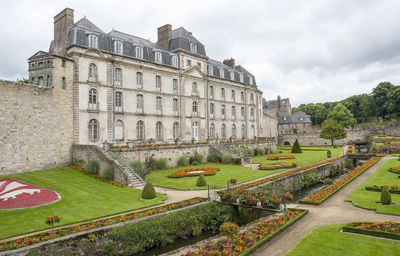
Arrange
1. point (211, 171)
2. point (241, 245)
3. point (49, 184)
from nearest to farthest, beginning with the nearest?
point (241, 245)
point (49, 184)
point (211, 171)

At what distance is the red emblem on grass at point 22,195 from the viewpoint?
14.4 meters

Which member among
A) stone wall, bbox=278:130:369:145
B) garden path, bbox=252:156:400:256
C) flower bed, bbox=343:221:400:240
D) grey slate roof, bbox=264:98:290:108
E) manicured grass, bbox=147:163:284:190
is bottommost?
garden path, bbox=252:156:400:256

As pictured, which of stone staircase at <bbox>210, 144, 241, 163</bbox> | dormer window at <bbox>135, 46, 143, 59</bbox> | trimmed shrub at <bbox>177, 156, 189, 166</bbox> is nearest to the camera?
trimmed shrub at <bbox>177, 156, 189, 166</bbox>

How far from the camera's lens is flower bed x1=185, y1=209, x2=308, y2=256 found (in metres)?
8.92

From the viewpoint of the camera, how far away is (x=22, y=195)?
15719 mm

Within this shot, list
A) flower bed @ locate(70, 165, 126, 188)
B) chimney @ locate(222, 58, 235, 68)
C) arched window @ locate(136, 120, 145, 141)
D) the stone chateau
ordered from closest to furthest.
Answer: flower bed @ locate(70, 165, 126, 188) < the stone chateau < arched window @ locate(136, 120, 145, 141) < chimney @ locate(222, 58, 235, 68)

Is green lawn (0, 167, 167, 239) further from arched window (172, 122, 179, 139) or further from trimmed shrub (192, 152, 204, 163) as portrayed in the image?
arched window (172, 122, 179, 139)

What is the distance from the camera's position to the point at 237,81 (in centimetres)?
4519

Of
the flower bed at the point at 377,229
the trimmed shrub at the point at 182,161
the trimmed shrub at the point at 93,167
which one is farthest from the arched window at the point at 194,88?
the flower bed at the point at 377,229

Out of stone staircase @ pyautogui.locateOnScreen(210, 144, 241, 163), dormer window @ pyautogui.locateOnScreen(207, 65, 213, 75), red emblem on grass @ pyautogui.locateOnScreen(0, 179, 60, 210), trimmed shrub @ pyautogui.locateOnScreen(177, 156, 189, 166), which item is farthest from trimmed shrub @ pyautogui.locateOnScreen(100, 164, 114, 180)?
dormer window @ pyautogui.locateOnScreen(207, 65, 213, 75)

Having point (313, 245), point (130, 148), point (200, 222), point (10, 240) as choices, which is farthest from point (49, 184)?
point (313, 245)

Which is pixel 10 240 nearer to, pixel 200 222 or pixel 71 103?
pixel 200 222

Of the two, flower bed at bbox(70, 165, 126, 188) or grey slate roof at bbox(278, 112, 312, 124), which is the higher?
grey slate roof at bbox(278, 112, 312, 124)

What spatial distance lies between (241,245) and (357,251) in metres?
3.83
